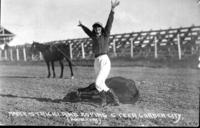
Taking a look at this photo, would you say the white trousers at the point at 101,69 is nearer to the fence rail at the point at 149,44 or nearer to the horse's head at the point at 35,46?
the horse's head at the point at 35,46

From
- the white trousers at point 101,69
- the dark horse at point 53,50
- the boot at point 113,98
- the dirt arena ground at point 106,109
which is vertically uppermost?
the dark horse at point 53,50

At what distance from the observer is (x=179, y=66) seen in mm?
13531

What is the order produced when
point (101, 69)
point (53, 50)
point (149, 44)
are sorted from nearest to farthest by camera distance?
1. point (101, 69)
2. point (53, 50)
3. point (149, 44)

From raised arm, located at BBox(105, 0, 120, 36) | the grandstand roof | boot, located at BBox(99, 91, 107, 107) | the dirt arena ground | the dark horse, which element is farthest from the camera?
the dark horse

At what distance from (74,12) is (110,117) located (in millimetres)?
2924

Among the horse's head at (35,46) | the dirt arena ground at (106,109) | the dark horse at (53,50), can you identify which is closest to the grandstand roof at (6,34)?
the horse's head at (35,46)

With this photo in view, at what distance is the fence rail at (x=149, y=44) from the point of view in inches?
597

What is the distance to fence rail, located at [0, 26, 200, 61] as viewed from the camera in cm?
1516

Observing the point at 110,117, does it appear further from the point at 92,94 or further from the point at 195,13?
the point at 195,13

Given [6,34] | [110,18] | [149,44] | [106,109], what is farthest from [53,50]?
[106,109]

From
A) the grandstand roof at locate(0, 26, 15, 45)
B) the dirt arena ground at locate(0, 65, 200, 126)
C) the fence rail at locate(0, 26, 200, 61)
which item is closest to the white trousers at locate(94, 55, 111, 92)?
the dirt arena ground at locate(0, 65, 200, 126)

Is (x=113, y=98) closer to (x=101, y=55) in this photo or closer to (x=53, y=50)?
(x=101, y=55)

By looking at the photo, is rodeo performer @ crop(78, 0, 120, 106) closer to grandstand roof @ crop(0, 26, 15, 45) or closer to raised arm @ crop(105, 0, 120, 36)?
raised arm @ crop(105, 0, 120, 36)

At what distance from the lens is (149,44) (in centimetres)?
1652
